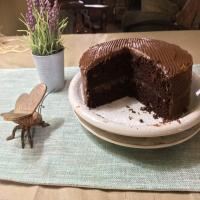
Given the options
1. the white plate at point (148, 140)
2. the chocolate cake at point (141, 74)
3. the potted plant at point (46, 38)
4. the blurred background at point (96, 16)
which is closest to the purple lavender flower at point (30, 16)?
the potted plant at point (46, 38)

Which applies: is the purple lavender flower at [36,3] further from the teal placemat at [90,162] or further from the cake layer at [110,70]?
the teal placemat at [90,162]

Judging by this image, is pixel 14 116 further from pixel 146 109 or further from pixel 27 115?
pixel 146 109

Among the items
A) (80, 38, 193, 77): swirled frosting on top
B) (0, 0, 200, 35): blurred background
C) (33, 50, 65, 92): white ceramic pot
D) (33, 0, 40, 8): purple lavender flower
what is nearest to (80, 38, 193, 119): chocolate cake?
(80, 38, 193, 77): swirled frosting on top

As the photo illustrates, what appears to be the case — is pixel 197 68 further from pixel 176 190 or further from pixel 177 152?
pixel 176 190

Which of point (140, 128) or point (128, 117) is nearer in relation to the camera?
point (140, 128)

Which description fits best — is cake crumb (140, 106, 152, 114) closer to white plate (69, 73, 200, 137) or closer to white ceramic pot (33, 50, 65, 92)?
white plate (69, 73, 200, 137)

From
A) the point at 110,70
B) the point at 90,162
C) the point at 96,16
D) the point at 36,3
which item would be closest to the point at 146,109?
the point at 110,70

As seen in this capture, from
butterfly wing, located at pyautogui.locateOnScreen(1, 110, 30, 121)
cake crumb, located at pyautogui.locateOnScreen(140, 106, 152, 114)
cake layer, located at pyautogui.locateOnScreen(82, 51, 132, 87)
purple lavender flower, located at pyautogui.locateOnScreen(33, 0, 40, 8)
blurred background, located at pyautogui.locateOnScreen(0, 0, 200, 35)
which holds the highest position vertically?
purple lavender flower, located at pyautogui.locateOnScreen(33, 0, 40, 8)
